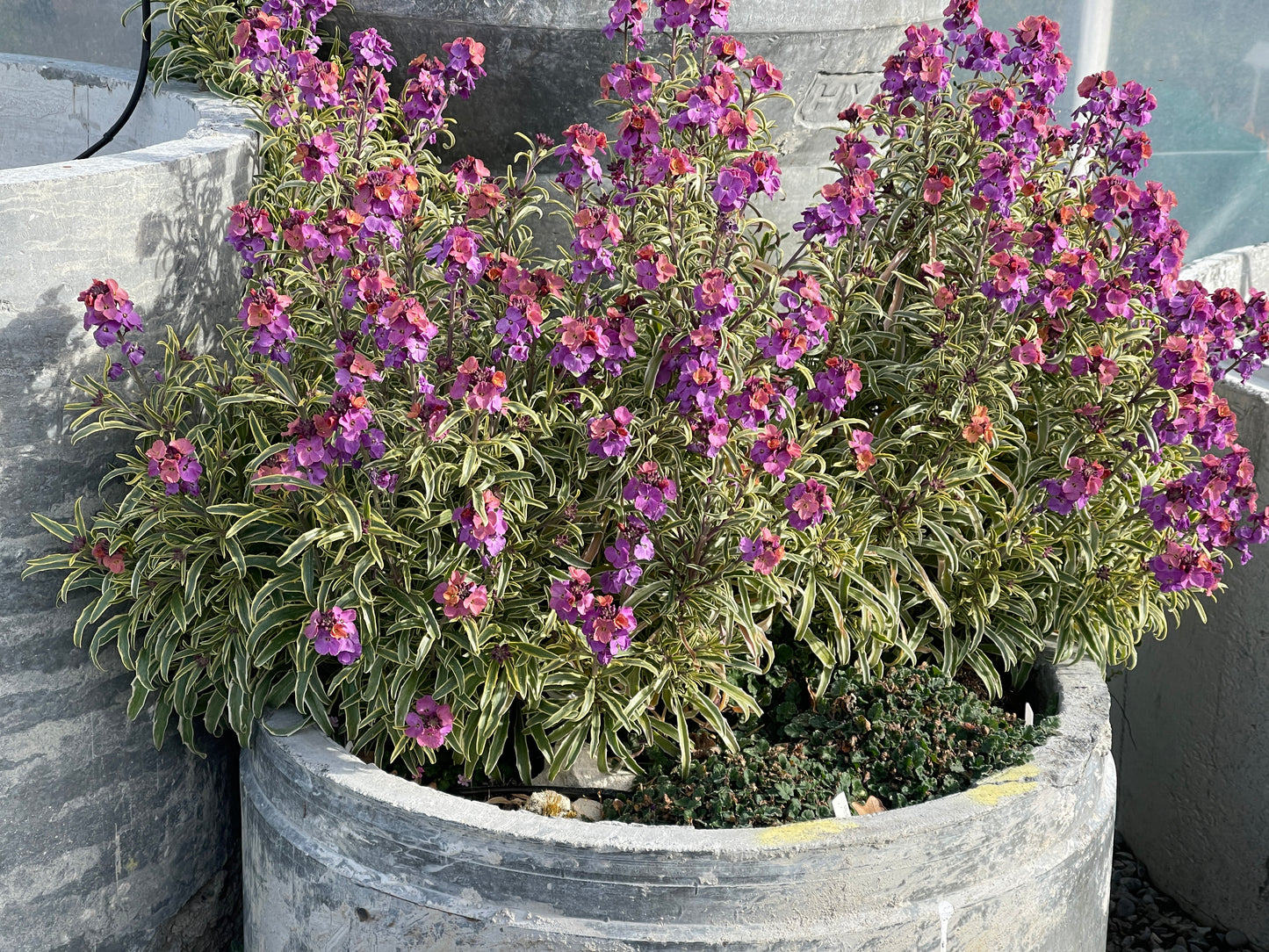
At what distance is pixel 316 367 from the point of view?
7.27 feet

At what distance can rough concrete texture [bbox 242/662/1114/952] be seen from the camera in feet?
5.98

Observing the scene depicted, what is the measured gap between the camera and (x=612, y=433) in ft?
6.13

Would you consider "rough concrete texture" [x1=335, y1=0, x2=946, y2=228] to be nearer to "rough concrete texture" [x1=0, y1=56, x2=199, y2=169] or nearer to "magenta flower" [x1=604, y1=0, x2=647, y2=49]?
"magenta flower" [x1=604, y1=0, x2=647, y2=49]

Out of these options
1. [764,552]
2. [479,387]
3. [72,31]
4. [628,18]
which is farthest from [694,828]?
[72,31]

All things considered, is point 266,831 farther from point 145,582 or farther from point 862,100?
Result: point 862,100

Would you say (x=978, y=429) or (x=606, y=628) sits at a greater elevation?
(x=978, y=429)

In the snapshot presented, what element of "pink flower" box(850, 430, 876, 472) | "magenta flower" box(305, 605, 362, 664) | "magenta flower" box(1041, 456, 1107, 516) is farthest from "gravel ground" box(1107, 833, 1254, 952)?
"magenta flower" box(305, 605, 362, 664)

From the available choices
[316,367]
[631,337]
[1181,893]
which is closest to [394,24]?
[316,367]

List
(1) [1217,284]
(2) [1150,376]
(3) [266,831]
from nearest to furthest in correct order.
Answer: (3) [266,831] → (2) [1150,376] → (1) [1217,284]

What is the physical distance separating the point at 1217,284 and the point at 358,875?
248cm

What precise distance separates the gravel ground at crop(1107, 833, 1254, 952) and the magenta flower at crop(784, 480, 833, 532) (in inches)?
53.8

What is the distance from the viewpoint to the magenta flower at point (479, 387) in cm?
181

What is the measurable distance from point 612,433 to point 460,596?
0.33 meters

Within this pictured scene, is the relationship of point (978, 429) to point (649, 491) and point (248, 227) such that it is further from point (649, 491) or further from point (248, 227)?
point (248, 227)
